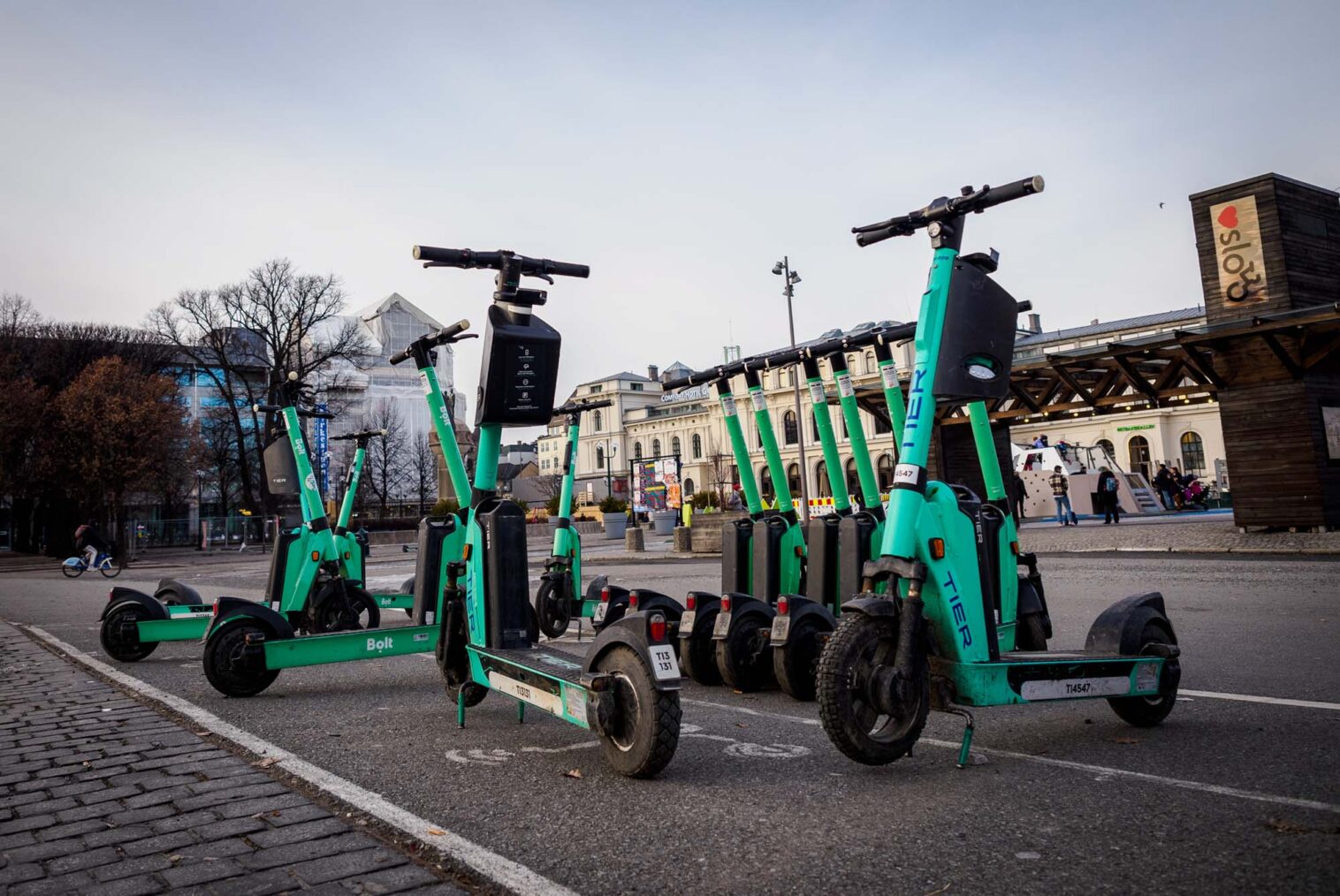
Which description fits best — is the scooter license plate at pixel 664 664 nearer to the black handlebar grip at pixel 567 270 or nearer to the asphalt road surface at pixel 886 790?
the asphalt road surface at pixel 886 790

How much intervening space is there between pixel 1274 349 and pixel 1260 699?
51.2 feet

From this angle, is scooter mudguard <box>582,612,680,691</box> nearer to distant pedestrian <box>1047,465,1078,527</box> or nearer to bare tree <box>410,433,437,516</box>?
distant pedestrian <box>1047,465,1078,527</box>

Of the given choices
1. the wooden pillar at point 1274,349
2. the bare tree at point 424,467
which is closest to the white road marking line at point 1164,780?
the wooden pillar at point 1274,349

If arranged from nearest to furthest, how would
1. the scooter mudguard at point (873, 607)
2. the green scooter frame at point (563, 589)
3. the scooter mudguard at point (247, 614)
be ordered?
the scooter mudguard at point (873, 607)
the scooter mudguard at point (247, 614)
the green scooter frame at point (563, 589)

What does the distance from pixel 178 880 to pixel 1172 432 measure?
75.3 meters

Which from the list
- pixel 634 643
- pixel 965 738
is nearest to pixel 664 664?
pixel 634 643

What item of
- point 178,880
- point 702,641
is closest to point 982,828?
point 178,880

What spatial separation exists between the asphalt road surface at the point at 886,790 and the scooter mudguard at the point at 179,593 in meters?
2.76

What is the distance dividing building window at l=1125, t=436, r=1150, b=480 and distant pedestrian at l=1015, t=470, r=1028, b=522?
120 ft

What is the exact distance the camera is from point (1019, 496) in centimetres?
3209

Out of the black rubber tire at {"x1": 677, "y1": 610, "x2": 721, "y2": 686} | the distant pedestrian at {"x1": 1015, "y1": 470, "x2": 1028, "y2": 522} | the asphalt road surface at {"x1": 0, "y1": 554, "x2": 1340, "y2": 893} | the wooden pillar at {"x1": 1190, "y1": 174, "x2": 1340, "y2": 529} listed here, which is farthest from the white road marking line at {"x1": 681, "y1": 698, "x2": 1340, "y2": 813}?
the distant pedestrian at {"x1": 1015, "y1": 470, "x2": 1028, "y2": 522}

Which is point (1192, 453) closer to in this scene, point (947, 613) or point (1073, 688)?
point (1073, 688)

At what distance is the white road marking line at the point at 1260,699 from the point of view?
16.1 ft

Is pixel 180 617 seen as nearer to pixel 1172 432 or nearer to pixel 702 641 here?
pixel 702 641
